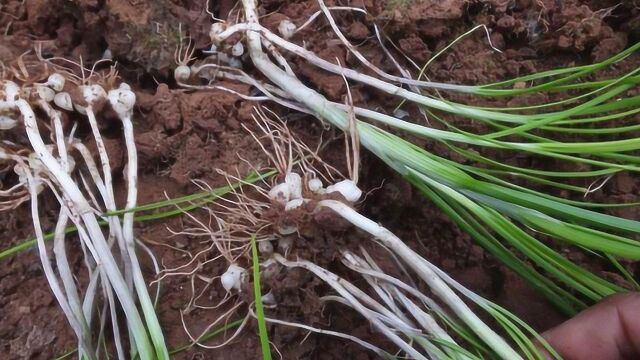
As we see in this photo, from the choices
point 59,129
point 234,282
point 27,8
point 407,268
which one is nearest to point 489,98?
point 407,268

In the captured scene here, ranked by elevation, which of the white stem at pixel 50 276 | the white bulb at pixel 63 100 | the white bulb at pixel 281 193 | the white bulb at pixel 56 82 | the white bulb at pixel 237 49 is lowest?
the white stem at pixel 50 276

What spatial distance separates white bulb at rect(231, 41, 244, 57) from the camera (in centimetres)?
108

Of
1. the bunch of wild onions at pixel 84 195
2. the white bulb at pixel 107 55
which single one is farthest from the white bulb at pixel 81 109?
the white bulb at pixel 107 55

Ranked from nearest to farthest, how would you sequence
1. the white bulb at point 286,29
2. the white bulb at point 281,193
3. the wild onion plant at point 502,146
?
1. the wild onion plant at point 502,146
2. the white bulb at point 281,193
3. the white bulb at point 286,29

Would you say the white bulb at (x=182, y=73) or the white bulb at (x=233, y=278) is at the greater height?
the white bulb at (x=182, y=73)

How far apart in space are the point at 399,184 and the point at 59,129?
606mm

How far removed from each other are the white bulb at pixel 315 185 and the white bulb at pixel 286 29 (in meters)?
0.29

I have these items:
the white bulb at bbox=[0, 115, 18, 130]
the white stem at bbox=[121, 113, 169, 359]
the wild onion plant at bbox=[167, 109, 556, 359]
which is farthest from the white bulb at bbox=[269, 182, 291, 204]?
the white bulb at bbox=[0, 115, 18, 130]

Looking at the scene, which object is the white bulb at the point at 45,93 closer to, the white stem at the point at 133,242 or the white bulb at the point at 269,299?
the white stem at the point at 133,242

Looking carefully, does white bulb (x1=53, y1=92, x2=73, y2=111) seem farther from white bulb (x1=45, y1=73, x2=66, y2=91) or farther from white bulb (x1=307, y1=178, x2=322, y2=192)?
white bulb (x1=307, y1=178, x2=322, y2=192)

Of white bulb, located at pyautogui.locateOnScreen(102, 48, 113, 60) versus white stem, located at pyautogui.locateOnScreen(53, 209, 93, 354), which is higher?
white bulb, located at pyautogui.locateOnScreen(102, 48, 113, 60)

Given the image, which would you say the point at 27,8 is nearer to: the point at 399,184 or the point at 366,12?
the point at 366,12

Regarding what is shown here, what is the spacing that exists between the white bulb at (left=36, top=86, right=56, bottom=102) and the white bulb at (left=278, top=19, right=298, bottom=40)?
0.42 m

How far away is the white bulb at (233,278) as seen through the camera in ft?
3.10
